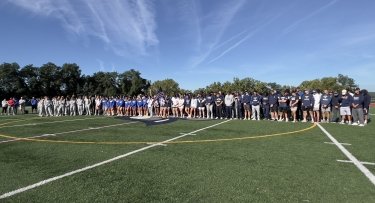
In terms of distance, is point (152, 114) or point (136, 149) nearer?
point (136, 149)

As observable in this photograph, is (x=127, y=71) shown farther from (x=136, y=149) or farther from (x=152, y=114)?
(x=136, y=149)

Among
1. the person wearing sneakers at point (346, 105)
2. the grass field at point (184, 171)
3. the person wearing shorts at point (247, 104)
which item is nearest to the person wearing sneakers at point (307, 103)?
the person wearing sneakers at point (346, 105)

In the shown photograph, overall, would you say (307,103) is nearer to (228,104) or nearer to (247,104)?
(247,104)

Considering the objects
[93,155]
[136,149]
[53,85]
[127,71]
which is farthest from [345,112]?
[127,71]

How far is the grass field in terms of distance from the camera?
17.5 ft

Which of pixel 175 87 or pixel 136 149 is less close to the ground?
pixel 175 87

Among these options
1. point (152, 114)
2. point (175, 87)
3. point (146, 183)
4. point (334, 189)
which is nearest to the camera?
point (334, 189)

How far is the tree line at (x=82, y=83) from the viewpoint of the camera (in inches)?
3748

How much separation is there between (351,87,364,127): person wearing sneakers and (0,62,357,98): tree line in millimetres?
63439

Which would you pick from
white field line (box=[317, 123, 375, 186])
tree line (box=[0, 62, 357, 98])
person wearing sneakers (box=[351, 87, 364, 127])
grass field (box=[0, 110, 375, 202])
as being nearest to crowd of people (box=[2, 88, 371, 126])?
person wearing sneakers (box=[351, 87, 364, 127])

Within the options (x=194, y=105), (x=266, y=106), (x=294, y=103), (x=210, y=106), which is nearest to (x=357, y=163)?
(x=294, y=103)

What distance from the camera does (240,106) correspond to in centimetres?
2198

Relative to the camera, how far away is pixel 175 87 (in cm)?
13712

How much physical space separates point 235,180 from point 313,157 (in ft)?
9.92
